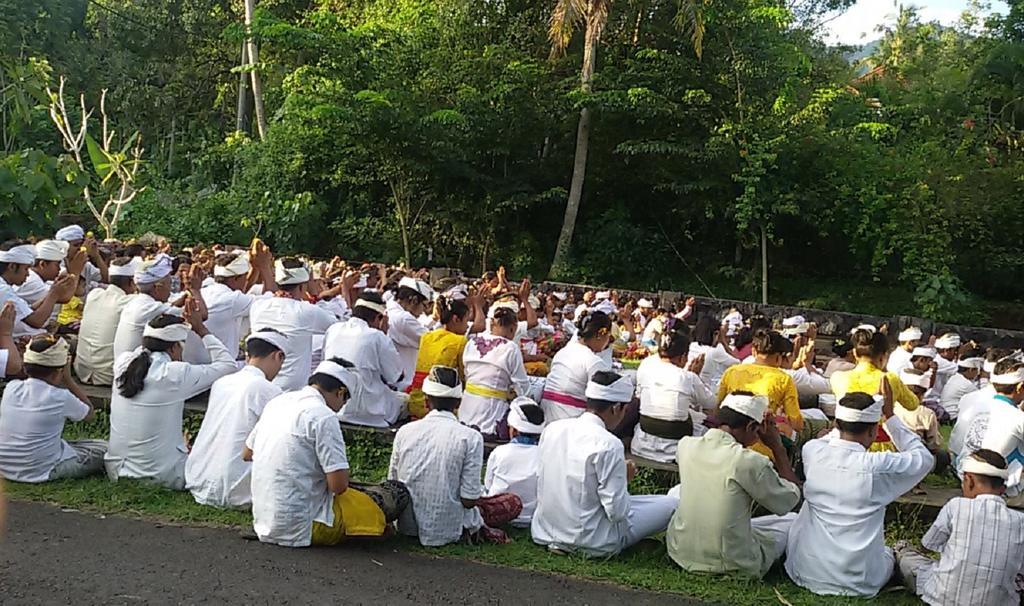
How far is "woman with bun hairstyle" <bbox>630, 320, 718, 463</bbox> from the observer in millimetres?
6871

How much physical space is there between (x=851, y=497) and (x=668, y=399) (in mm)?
1985

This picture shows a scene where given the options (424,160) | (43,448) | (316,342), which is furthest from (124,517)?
(424,160)

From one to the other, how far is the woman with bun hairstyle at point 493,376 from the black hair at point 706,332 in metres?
2.71

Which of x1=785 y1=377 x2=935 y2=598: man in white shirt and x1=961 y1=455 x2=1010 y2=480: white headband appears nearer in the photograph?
x1=961 y1=455 x2=1010 y2=480: white headband

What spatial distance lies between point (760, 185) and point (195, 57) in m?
19.0

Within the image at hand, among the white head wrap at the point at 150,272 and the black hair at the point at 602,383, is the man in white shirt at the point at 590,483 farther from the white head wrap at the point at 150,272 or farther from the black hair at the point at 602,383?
the white head wrap at the point at 150,272

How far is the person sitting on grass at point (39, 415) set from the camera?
607 centimetres

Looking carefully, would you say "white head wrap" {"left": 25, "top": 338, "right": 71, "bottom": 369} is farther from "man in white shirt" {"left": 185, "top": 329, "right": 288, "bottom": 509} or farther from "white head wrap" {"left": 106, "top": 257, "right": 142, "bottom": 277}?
"white head wrap" {"left": 106, "top": 257, "right": 142, "bottom": 277}

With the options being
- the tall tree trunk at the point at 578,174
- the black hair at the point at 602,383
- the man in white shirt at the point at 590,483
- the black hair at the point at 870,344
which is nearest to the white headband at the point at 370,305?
the man in white shirt at the point at 590,483

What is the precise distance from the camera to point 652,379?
6.96 m

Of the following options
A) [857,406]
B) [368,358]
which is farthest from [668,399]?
[368,358]

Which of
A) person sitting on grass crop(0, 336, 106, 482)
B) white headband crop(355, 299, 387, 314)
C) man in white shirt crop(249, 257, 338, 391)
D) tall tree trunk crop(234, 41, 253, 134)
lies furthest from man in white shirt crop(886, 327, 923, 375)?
tall tree trunk crop(234, 41, 253, 134)

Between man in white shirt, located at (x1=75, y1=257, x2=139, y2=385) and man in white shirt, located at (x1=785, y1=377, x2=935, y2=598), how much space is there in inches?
226

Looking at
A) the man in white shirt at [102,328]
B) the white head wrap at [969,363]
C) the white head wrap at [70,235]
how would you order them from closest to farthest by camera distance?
the man in white shirt at [102,328], the white head wrap at [969,363], the white head wrap at [70,235]
